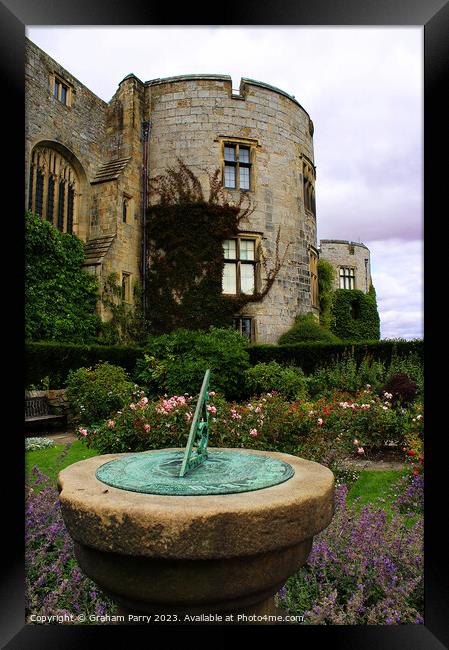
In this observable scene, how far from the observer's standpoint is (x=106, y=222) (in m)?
13.3

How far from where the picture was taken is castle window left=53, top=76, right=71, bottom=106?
41.0 feet

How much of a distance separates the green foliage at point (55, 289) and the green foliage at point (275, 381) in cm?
485

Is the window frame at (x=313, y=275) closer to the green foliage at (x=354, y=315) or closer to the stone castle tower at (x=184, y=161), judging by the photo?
the stone castle tower at (x=184, y=161)

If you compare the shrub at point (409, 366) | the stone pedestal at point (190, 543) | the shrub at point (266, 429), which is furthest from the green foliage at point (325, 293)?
the stone pedestal at point (190, 543)

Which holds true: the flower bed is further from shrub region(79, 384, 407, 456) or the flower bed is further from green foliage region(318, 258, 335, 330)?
green foliage region(318, 258, 335, 330)

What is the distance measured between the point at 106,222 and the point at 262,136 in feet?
18.9

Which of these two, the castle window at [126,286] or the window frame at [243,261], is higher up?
the window frame at [243,261]

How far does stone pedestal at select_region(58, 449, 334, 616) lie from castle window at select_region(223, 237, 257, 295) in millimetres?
12167

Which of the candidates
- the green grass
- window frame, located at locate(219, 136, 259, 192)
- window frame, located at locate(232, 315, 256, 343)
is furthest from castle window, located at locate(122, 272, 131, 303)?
the green grass

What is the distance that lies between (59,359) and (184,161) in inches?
310
